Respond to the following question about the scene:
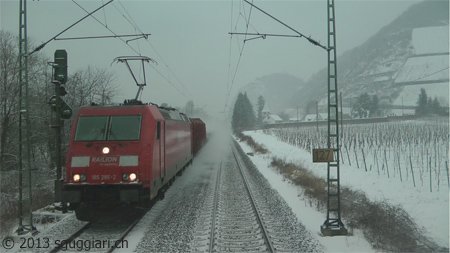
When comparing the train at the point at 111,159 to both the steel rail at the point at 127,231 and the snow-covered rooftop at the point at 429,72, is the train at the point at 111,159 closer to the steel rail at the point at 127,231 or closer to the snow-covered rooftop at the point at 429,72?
the steel rail at the point at 127,231

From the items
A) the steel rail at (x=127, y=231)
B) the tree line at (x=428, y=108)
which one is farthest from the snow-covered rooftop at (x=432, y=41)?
the steel rail at (x=127, y=231)

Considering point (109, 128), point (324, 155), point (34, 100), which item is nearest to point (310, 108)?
point (34, 100)

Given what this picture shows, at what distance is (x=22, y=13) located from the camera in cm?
803

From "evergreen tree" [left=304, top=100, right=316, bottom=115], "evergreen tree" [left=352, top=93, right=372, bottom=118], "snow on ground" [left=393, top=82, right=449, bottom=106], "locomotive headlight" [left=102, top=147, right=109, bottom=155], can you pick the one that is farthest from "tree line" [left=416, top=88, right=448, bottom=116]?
"evergreen tree" [left=304, top=100, right=316, bottom=115]

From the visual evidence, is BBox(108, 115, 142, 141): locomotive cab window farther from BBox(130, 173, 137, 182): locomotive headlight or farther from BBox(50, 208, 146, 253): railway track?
BBox(50, 208, 146, 253): railway track

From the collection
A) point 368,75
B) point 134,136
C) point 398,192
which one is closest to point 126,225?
point 134,136

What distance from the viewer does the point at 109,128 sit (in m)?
8.69

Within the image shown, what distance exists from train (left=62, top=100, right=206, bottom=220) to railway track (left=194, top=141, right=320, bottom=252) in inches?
74.9

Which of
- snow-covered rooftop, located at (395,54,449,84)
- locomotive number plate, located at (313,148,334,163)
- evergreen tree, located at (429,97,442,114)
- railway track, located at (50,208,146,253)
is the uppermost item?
snow-covered rooftop, located at (395,54,449,84)

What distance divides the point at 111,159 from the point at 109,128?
3.06 feet

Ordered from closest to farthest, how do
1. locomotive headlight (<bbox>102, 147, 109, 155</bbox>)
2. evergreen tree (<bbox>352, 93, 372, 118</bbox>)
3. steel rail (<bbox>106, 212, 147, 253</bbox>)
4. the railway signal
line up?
steel rail (<bbox>106, 212, 147, 253</bbox>)
locomotive headlight (<bbox>102, 147, 109, 155</bbox>)
the railway signal
evergreen tree (<bbox>352, 93, 372, 118</bbox>)

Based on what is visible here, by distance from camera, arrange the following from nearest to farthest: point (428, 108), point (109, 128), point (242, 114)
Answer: point (109, 128), point (428, 108), point (242, 114)

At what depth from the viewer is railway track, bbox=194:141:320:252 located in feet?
22.5

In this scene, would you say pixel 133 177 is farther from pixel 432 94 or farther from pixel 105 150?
pixel 432 94
